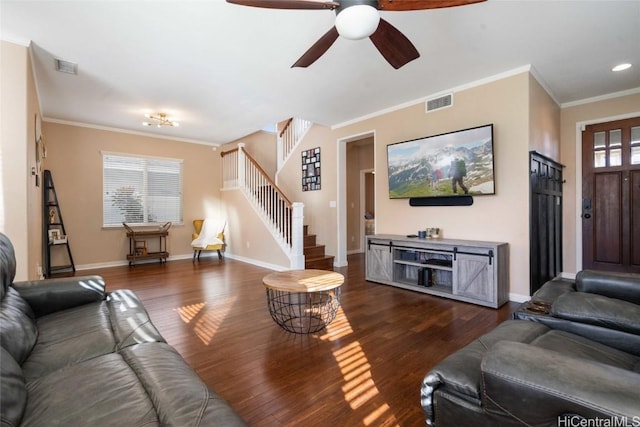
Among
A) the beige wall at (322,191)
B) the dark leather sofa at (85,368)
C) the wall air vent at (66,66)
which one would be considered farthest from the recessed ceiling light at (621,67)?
the wall air vent at (66,66)

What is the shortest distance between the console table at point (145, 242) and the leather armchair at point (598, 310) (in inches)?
267

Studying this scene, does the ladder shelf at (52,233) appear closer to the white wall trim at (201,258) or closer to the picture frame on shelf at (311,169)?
the white wall trim at (201,258)

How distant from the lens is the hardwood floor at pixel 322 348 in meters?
1.74

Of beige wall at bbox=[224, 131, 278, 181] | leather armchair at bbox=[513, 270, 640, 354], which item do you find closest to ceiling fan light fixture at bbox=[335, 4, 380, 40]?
leather armchair at bbox=[513, 270, 640, 354]

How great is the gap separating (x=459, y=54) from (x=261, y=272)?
4.50 metres

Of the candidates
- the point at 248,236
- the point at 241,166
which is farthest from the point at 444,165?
the point at 241,166

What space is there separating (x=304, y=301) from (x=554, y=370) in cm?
304

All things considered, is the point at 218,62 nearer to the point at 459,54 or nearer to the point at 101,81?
the point at 101,81

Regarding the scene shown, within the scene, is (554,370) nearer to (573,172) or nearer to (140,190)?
(573,172)

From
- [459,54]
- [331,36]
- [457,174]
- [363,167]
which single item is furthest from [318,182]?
[331,36]

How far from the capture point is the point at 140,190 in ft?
22.1

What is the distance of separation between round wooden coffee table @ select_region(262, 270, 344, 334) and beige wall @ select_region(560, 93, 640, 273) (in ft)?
13.4

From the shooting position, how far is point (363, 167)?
7945 mm

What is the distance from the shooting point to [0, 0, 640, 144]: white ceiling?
2.64 metres
